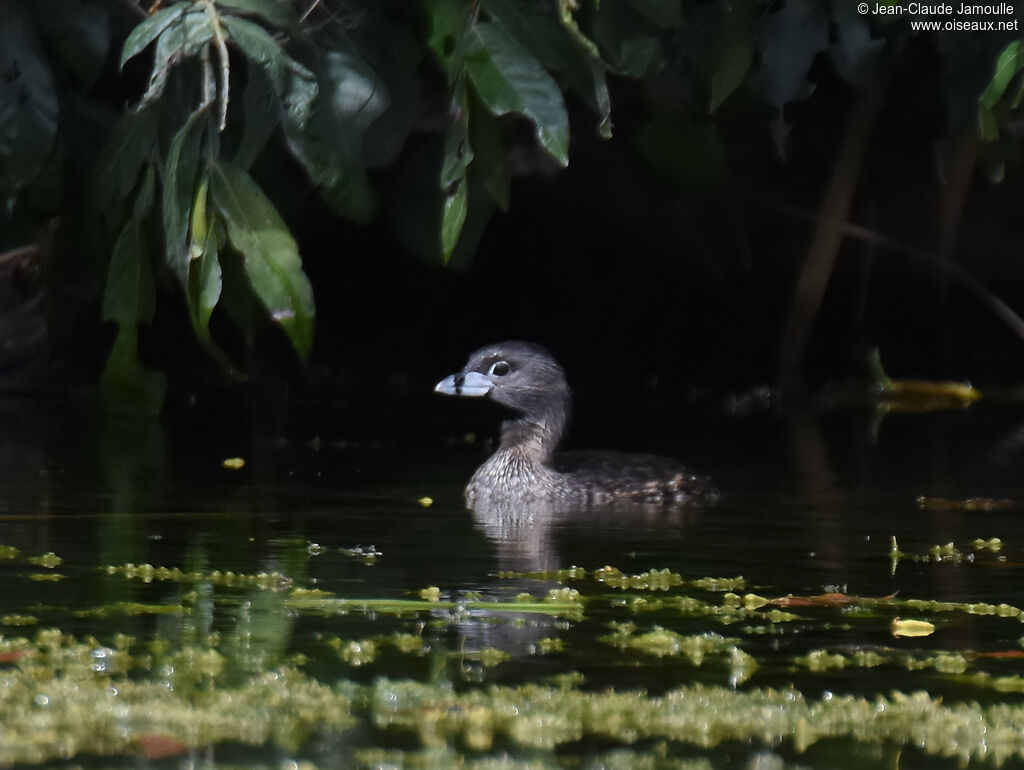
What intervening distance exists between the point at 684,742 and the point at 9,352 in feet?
39.7

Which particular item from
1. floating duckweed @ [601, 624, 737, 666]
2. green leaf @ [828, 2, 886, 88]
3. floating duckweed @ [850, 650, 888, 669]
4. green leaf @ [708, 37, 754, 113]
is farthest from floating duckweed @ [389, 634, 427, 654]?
green leaf @ [828, 2, 886, 88]

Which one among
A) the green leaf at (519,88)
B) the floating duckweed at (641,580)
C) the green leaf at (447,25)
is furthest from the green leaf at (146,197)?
the floating duckweed at (641,580)

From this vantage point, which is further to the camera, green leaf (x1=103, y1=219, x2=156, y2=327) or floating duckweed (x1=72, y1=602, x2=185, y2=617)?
green leaf (x1=103, y1=219, x2=156, y2=327)

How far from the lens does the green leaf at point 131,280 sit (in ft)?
29.0

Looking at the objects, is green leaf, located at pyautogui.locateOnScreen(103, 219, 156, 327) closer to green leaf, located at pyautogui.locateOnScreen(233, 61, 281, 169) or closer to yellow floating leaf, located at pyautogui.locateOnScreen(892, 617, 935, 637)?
green leaf, located at pyautogui.locateOnScreen(233, 61, 281, 169)

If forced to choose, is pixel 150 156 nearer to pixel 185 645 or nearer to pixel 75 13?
pixel 75 13

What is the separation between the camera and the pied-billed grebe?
34.6 feet

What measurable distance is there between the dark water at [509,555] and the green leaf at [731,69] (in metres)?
1.72

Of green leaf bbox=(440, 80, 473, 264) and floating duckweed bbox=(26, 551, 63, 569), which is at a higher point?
green leaf bbox=(440, 80, 473, 264)

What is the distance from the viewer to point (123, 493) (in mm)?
10016

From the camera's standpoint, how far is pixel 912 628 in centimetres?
634

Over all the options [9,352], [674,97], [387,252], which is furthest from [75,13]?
[387,252]

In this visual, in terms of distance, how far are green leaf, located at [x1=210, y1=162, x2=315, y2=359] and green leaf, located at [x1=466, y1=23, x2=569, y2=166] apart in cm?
82

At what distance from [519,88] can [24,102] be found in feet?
7.85
